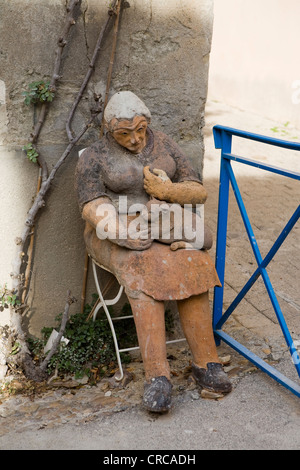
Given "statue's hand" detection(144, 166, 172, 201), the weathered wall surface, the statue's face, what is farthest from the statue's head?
the weathered wall surface

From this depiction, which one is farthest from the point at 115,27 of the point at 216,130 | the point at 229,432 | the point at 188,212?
the point at 229,432

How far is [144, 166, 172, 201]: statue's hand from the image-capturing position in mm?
3154

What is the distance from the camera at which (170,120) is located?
378 centimetres

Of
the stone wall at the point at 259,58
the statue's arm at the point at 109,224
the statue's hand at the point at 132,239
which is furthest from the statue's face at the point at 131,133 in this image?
the stone wall at the point at 259,58

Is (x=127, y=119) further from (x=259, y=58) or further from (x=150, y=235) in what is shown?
(x=259, y=58)

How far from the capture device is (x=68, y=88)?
3.59 metres

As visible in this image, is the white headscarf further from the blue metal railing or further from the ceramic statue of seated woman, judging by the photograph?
the blue metal railing

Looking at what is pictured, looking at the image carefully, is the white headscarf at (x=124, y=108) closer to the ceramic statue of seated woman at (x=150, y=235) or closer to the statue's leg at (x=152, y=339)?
the ceramic statue of seated woman at (x=150, y=235)

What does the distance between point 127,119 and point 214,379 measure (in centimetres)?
146

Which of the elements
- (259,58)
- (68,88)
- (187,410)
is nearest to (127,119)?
(68,88)

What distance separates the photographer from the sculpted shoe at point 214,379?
3.17 m

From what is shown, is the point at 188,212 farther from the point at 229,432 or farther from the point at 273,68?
the point at 273,68

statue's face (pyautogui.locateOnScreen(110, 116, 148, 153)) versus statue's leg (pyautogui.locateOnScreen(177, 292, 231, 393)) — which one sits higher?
statue's face (pyautogui.locateOnScreen(110, 116, 148, 153))

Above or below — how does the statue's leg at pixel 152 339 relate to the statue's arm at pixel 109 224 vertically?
below
